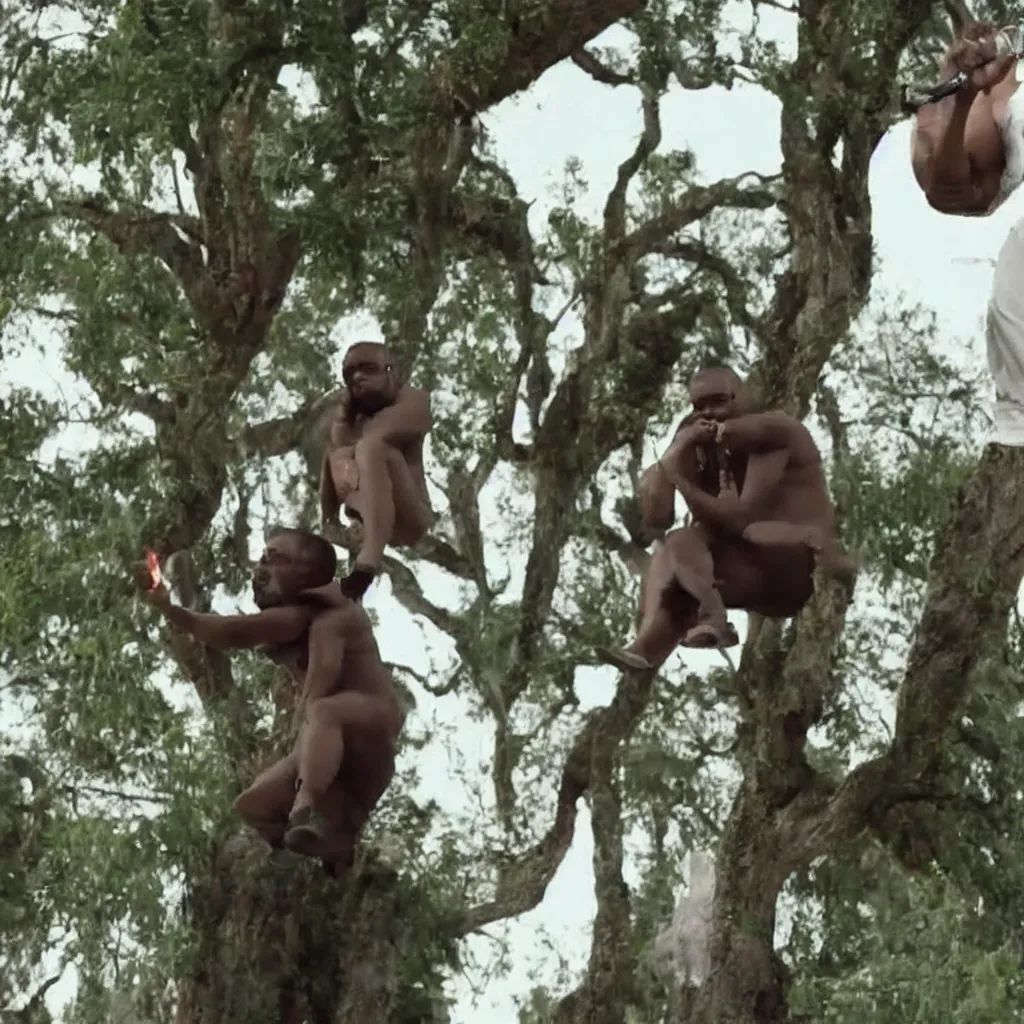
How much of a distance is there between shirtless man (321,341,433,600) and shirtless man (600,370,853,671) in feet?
2.03

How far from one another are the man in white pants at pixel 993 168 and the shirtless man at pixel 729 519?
1374mm

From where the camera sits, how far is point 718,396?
18.2 ft

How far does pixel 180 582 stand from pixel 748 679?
298 centimetres

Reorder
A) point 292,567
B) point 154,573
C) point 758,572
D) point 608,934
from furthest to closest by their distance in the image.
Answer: point 608,934 → point 292,567 → point 758,572 → point 154,573

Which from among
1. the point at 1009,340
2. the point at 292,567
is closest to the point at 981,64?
the point at 1009,340

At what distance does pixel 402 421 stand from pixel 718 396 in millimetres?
829

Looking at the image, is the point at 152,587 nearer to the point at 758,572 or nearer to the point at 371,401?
the point at 371,401

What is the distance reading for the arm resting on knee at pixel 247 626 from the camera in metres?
5.66

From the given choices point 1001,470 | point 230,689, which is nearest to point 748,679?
point 1001,470

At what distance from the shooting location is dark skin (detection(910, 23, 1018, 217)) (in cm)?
416

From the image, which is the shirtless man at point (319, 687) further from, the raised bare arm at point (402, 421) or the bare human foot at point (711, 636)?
the bare human foot at point (711, 636)

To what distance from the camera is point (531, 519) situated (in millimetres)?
10430

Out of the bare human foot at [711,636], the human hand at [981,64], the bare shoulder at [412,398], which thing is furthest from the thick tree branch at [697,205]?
the human hand at [981,64]

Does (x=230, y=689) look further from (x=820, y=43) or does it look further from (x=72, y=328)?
(x=820, y=43)
